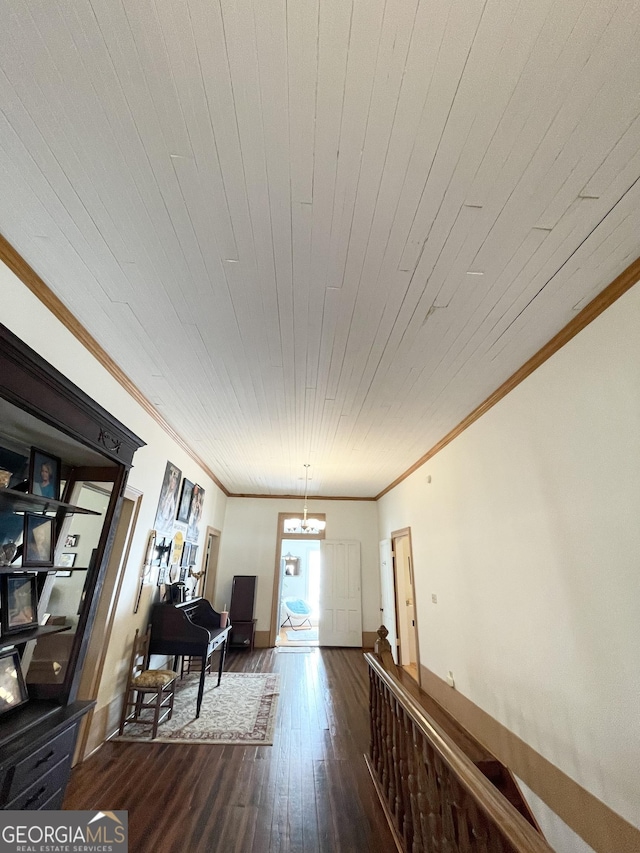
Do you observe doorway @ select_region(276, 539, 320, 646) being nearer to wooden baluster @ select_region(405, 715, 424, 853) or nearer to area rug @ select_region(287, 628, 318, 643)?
area rug @ select_region(287, 628, 318, 643)

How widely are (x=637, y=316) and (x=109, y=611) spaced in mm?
4407

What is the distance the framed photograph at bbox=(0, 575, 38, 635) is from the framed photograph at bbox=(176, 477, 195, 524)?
9.81 feet

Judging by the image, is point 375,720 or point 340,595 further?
point 340,595

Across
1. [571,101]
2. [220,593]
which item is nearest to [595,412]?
[571,101]

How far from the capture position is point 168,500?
4344 millimetres

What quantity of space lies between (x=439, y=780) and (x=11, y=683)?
204cm

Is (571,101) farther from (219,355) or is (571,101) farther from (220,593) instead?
(220,593)

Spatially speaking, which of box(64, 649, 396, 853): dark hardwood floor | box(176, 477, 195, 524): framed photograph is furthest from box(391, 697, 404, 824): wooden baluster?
box(176, 477, 195, 524): framed photograph

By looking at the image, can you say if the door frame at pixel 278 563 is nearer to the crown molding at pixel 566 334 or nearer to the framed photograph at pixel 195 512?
the framed photograph at pixel 195 512

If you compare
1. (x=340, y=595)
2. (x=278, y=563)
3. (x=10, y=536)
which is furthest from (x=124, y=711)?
(x=340, y=595)

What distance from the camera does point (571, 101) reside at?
3.77 ft

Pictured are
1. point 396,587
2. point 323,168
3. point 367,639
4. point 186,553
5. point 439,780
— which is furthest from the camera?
point 367,639

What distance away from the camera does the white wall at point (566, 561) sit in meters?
1.80

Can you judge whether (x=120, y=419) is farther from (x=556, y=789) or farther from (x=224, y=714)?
(x=556, y=789)
